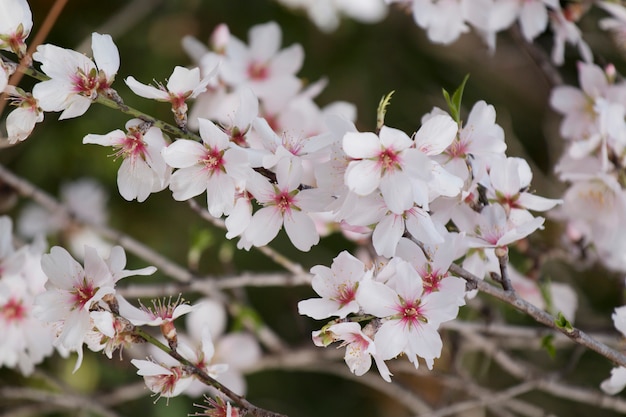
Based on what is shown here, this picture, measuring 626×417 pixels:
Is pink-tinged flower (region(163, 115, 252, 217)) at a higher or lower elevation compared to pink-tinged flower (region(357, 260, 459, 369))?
higher

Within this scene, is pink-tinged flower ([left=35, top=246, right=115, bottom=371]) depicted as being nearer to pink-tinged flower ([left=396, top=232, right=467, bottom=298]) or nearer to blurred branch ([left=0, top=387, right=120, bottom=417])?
pink-tinged flower ([left=396, top=232, right=467, bottom=298])

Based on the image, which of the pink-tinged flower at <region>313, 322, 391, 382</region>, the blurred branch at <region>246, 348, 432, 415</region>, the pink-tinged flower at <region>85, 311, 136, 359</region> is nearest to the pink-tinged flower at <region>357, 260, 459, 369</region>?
the pink-tinged flower at <region>313, 322, 391, 382</region>

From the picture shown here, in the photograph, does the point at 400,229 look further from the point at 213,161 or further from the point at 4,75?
the point at 4,75

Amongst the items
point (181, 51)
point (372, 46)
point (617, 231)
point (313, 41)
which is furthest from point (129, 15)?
point (617, 231)

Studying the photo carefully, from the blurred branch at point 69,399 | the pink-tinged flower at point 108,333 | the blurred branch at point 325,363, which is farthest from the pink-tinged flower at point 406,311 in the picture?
the blurred branch at point 69,399

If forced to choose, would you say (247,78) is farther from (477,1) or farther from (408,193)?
(408,193)

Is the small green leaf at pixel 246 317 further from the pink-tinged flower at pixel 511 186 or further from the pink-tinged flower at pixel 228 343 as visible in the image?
the pink-tinged flower at pixel 511 186
